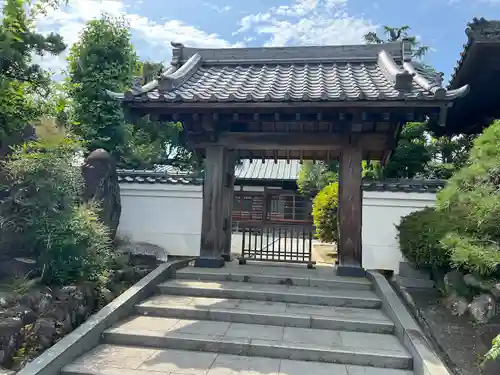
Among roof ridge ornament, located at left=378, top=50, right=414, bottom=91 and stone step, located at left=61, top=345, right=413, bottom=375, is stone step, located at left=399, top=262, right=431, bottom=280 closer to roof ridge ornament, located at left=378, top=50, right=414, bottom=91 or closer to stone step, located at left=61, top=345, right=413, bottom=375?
stone step, located at left=61, top=345, right=413, bottom=375

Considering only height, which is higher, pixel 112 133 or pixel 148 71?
pixel 148 71

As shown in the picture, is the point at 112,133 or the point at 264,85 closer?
the point at 264,85

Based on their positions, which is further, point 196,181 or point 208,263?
point 196,181

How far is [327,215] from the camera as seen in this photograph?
1058 centimetres

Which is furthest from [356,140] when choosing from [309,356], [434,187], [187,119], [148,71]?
[148,71]

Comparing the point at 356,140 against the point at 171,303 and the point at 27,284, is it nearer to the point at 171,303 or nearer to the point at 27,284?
the point at 171,303

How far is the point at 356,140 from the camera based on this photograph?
21.3 feet

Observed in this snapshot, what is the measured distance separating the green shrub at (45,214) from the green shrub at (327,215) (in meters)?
7.29

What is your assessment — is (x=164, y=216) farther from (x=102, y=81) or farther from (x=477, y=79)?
(x=477, y=79)

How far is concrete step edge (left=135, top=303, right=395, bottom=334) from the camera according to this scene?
461 centimetres

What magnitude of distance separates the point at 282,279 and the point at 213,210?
6.04 ft

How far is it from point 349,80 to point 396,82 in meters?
1.23

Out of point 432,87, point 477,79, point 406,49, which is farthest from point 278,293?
point 406,49

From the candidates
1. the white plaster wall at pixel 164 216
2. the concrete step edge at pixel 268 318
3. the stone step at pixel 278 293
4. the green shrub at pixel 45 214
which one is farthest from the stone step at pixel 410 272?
the green shrub at pixel 45 214
